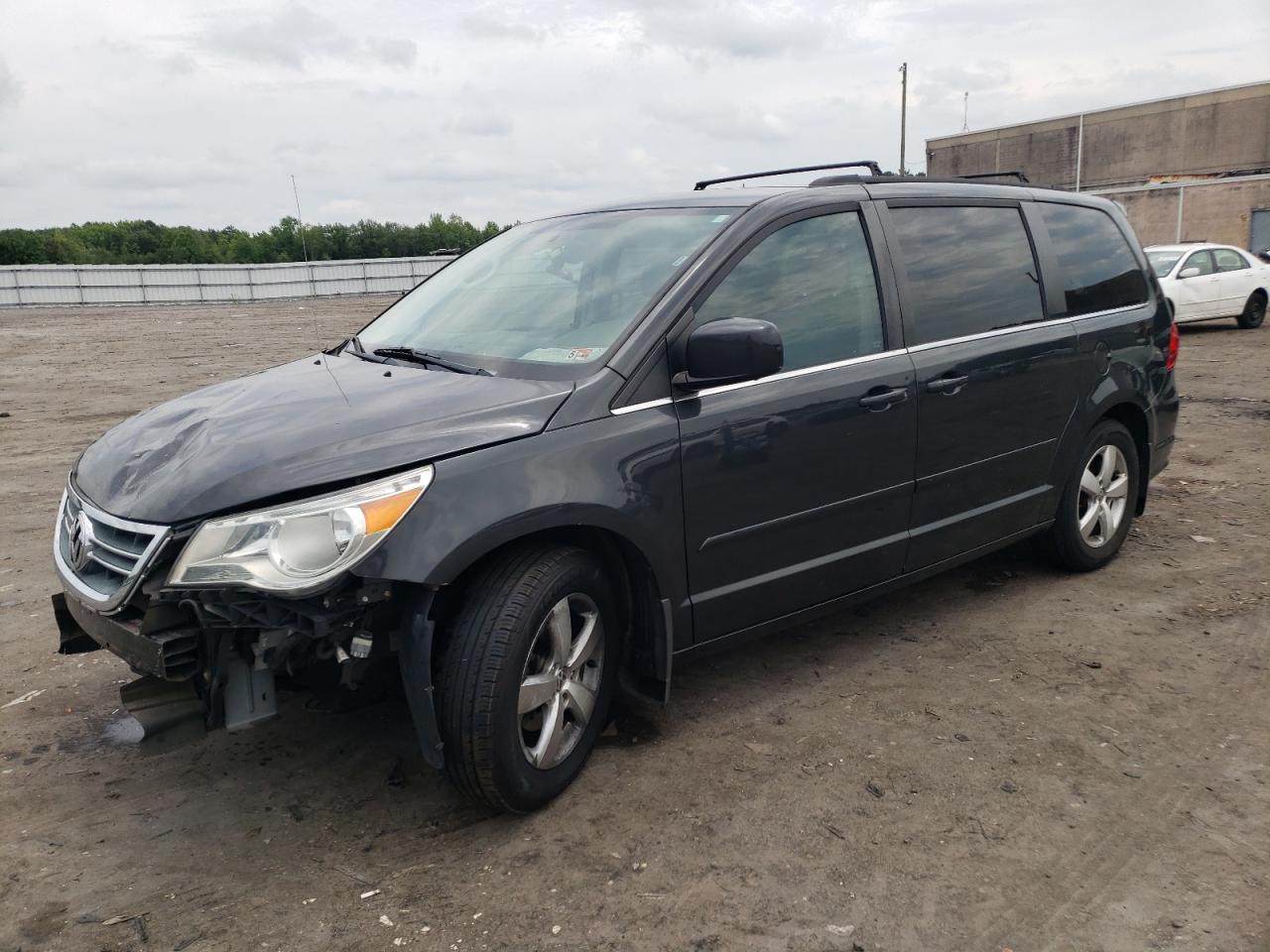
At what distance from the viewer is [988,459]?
4.37 metres

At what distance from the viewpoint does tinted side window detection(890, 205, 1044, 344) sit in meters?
4.13

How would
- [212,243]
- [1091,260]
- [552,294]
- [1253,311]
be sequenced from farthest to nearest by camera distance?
1. [212,243]
2. [1253,311]
3. [1091,260]
4. [552,294]

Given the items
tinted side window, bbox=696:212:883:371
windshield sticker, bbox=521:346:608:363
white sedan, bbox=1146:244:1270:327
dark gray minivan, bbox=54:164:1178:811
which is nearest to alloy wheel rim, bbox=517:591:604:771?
dark gray minivan, bbox=54:164:1178:811

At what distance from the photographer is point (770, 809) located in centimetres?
312

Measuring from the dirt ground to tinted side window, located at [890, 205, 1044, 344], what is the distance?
1.35 m

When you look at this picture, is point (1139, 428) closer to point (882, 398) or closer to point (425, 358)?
point (882, 398)

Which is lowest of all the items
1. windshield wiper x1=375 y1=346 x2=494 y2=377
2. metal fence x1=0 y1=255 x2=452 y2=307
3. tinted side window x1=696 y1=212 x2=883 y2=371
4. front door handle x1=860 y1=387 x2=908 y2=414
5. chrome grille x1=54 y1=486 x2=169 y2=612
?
chrome grille x1=54 y1=486 x2=169 y2=612

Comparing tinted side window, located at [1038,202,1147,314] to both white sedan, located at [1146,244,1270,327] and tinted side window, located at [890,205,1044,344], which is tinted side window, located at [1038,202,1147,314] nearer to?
tinted side window, located at [890,205,1044,344]

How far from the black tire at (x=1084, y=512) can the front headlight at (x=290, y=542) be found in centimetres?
347

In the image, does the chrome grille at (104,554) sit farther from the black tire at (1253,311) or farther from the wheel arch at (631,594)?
the black tire at (1253,311)

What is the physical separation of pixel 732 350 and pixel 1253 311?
17.9m

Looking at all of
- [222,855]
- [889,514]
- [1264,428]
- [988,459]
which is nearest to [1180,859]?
[889,514]

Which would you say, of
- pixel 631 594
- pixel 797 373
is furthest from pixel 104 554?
pixel 797 373

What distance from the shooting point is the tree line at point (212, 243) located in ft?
221
